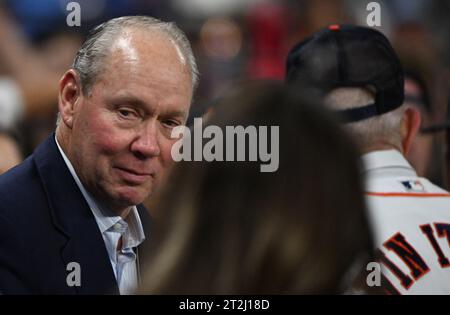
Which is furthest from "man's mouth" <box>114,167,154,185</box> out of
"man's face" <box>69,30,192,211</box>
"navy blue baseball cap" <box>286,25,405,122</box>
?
"navy blue baseball cap" <box>286,25,405,122</box>

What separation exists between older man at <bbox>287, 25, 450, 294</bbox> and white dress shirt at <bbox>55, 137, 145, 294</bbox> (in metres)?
Result: 0.71

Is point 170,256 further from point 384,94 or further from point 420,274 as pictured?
point 384,94

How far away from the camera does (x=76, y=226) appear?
2.35m

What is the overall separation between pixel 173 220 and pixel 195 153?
0.69ft

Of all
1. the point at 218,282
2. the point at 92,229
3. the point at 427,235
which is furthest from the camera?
the point at 427,235

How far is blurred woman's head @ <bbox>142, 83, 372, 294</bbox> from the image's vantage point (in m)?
1.53

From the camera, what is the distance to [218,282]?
1.54 m

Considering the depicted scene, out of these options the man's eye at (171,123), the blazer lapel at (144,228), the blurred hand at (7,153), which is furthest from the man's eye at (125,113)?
the blurred hand at (7,153)

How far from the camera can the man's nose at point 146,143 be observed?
8.30 feet

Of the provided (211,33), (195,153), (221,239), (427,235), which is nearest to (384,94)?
(427,235)

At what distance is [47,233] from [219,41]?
5.79 meters

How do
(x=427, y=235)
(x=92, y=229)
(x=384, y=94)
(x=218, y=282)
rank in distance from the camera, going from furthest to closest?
(x=384, y=94), (x=427, y=235), (x=92, y=229), (x=218, y=282)

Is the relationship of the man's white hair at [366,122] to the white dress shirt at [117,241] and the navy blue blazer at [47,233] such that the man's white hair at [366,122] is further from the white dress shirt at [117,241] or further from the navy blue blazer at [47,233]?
the navy blue blazer at [47,233]

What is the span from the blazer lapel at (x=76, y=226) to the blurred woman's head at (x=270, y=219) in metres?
0.75
